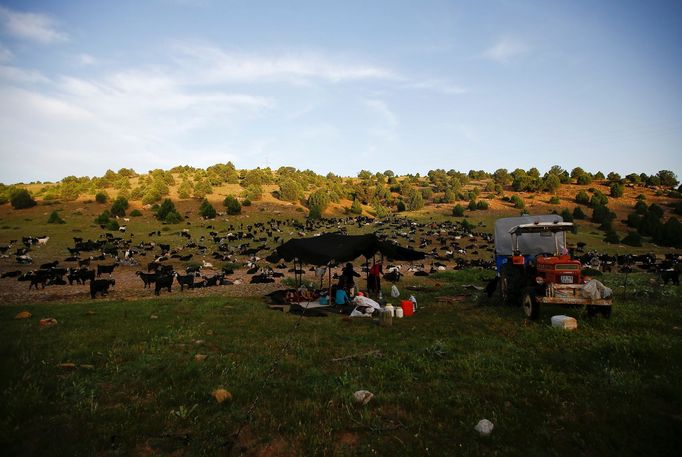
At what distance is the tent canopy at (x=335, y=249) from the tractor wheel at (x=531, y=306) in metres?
A: 4.58

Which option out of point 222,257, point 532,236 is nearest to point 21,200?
point 222,257

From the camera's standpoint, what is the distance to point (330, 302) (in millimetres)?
14555

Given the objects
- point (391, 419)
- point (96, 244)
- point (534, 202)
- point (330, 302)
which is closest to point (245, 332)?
point (330, 302)

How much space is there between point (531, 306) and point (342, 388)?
726 centimetres

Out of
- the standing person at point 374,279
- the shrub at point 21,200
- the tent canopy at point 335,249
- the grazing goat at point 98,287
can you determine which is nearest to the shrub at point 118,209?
the shrub at point 21,200

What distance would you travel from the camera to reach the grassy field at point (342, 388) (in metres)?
4.71

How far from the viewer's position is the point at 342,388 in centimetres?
631

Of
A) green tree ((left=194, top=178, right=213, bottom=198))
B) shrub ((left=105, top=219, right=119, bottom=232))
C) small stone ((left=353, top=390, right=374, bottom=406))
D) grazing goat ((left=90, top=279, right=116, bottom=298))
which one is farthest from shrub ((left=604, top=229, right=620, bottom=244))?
green tree ((left=194, top=178, right=213, bottom=198))

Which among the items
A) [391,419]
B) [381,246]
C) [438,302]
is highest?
[381,246]

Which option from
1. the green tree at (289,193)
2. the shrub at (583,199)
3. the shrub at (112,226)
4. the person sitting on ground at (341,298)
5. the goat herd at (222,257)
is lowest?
the goat herd at (222,257)

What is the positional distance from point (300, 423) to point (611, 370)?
216 inches

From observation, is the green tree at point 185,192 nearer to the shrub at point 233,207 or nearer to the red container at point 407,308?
the shrub at point 233,207

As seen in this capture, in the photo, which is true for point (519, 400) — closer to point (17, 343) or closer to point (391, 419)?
point (391, 419)

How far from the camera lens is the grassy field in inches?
185
